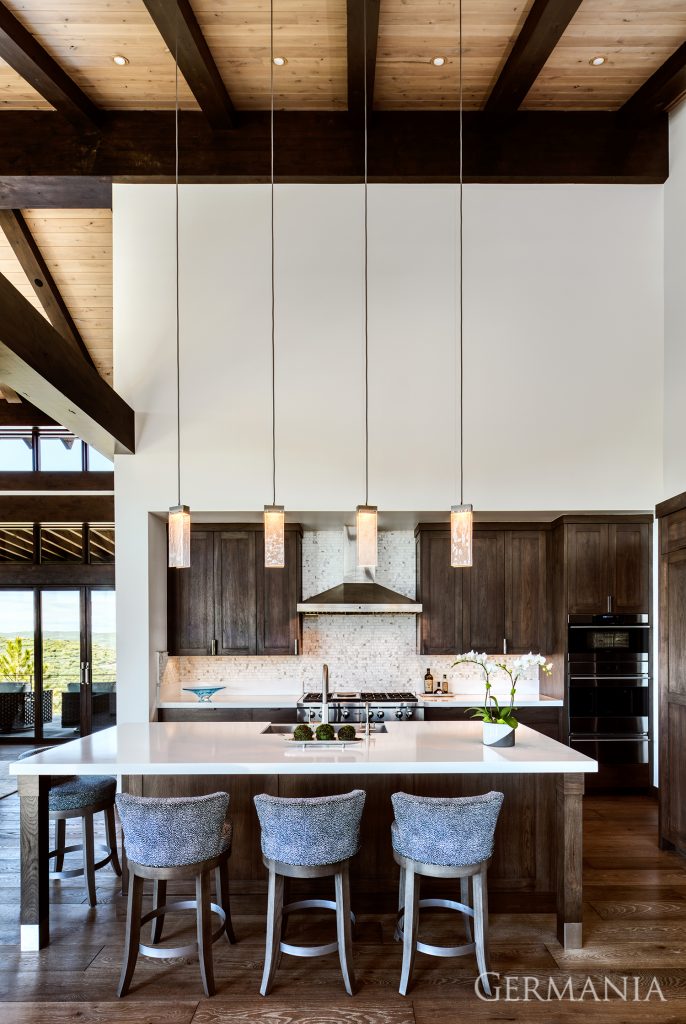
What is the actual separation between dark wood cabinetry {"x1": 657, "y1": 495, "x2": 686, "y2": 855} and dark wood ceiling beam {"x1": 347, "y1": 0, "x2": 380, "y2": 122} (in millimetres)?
3450

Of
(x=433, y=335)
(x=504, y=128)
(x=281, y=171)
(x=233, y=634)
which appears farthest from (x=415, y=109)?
(x=233, y=634)

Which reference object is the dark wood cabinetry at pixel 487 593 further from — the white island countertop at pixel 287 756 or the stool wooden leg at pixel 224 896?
the stool wooden leg at pixel 224 896

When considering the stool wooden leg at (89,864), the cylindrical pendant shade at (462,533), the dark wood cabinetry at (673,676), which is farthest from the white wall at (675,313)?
the stool wooden leg at (89,864)

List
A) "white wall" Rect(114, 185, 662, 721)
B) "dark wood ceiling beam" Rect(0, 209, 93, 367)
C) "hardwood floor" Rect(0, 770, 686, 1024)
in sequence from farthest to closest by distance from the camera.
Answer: "dark wood ceiling beam" Rect(0, 209, 93, 367)
"white wall" Rect(114, 185, 662, 721)
"hardwood floor" Rect(0, 770, 686, 1024)

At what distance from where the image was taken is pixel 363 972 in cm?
321

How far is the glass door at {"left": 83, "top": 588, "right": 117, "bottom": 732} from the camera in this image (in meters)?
8.20

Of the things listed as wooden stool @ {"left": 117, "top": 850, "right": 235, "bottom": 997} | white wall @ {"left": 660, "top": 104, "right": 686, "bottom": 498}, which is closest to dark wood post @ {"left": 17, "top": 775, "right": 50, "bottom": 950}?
wooden stool @ {"left": 117, "top": 850, "right": 235, "bottom": 997}

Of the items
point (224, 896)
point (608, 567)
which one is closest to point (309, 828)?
point (224, 896)

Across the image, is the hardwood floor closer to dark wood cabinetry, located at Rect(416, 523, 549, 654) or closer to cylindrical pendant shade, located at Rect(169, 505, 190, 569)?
cylindrical pendant shade, located at Rect(169, 505, 190, 569)

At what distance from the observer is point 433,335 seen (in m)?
5.71

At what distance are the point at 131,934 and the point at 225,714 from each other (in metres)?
2.97

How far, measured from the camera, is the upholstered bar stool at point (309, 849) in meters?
3.03

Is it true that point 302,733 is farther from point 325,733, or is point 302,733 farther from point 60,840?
point 60,840

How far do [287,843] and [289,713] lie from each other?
3.11 meters
